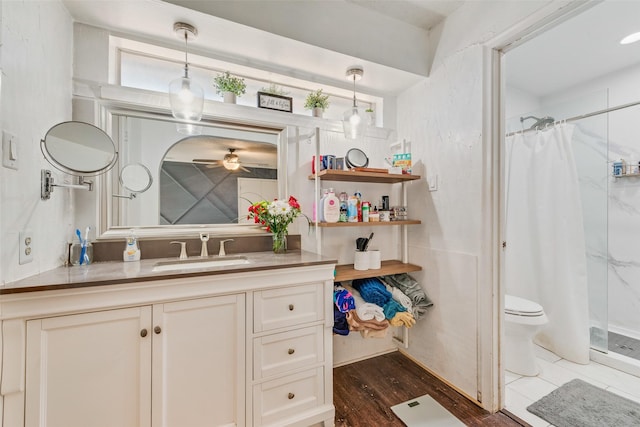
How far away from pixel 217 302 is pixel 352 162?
1358 millimetres

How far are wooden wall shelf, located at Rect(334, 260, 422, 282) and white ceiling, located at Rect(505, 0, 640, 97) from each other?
1897 mm

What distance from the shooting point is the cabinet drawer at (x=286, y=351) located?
1.29m

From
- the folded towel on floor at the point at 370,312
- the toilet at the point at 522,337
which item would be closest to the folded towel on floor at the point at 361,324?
the folded towel on floor at the point at 370,312

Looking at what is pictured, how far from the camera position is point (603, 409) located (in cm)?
150

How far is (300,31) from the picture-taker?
1.61 metres

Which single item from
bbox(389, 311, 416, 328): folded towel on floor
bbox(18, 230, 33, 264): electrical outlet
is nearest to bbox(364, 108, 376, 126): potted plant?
bbox(389, 311, 416, 328): folded towel on floor

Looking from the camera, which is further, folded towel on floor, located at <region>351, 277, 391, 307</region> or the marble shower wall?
the marble shower wall

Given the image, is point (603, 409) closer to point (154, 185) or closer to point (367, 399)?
point (367, 399)

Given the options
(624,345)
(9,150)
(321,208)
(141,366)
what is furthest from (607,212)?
(9,150)

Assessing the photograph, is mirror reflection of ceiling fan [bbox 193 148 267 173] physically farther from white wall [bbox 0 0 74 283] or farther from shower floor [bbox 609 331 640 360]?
shower floor [bbox 609 331 640 360]

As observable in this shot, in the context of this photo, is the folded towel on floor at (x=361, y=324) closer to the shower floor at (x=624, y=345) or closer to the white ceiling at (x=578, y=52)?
the shower floor at (x=624, y=345)

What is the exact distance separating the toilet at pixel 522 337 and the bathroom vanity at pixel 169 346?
1.41 meters

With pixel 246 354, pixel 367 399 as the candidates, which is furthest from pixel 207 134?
pixel 367 399

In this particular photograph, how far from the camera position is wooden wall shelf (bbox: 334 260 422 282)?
1.79 metres
